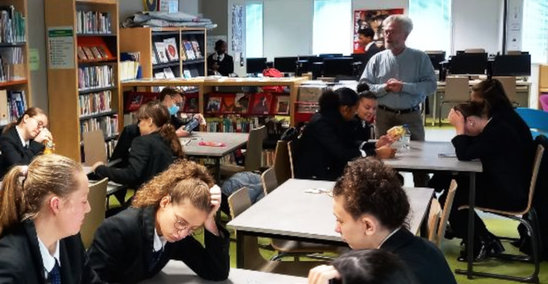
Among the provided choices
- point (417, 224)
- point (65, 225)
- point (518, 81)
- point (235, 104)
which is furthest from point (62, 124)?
point (518, 81)

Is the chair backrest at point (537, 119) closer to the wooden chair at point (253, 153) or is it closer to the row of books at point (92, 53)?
the wooden chair at point (253, 153)

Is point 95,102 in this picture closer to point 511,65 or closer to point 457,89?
point 457,89

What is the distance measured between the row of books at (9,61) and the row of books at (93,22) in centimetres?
A: 101

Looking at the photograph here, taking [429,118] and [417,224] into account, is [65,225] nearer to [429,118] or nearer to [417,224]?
[417,224]

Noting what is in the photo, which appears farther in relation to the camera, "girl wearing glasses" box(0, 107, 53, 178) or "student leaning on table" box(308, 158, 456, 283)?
"girl wearing glasses" box(0, 107, 53, 178)

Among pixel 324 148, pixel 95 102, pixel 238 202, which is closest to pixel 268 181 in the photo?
pixel 238 202

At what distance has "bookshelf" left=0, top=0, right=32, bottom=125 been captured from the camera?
6.24 meters

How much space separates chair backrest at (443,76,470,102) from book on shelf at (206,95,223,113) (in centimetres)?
502

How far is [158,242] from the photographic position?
2457 mm

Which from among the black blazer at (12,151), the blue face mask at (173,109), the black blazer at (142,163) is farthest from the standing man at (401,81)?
the black blazer at (12,151)

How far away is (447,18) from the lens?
15516mm

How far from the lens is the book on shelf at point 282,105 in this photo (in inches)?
287

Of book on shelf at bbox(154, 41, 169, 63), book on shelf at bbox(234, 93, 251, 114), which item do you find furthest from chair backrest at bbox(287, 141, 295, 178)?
book on shelf at bbox(154, 41, 169, 63)

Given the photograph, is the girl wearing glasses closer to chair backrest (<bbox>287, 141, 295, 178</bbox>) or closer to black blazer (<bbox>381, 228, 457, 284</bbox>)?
chair backrest (<bbox>287, 141, 295, 178</bbox>)
